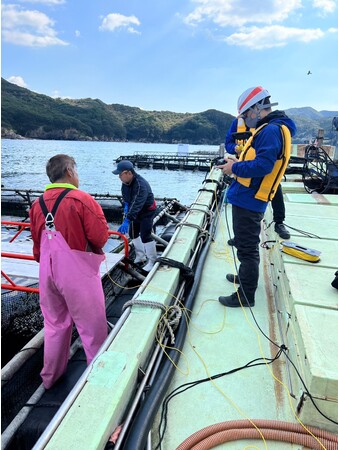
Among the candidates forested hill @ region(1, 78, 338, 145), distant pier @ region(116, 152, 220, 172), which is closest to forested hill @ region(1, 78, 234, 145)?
forested hill @ region(1, 78, 338, 145)

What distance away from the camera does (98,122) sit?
171250mm

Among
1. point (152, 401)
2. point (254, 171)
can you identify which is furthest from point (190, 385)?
point (254, 171)

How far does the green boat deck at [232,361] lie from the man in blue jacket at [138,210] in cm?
204

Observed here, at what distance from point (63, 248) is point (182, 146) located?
5391 centimetres

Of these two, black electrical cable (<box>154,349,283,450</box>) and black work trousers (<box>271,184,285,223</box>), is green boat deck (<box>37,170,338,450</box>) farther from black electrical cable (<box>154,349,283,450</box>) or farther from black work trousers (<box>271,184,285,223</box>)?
black work trousers (<box>271,184,285,223</box>)

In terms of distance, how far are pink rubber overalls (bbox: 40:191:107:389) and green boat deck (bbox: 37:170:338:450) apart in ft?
1.26

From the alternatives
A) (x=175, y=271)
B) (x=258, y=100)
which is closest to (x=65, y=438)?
(x=175, y=271)

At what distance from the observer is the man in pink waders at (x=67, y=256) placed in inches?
93.0

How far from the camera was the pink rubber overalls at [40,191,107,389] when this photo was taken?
2.38m

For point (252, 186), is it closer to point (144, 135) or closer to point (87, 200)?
point (87, 200)

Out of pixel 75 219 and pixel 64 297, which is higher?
pixel 75 219

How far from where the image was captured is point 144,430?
1641 millimetres

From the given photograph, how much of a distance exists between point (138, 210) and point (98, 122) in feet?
589

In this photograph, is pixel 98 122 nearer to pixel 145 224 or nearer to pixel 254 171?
pixel 145 224
